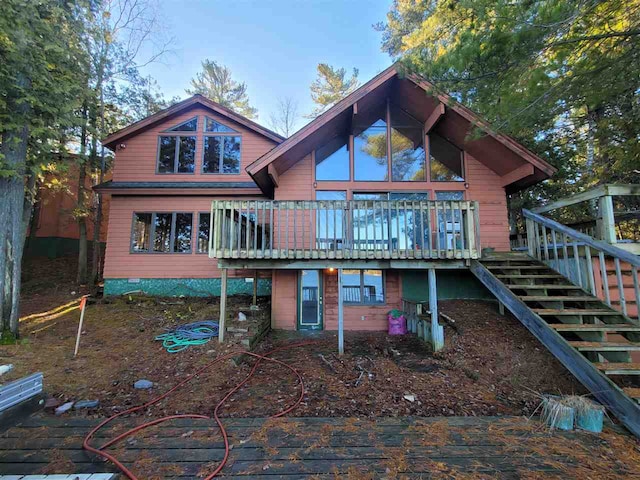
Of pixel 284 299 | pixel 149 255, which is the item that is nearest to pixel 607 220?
pixel 284 299

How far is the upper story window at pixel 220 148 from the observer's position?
398 inches

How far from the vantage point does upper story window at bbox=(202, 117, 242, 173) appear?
1012 cm

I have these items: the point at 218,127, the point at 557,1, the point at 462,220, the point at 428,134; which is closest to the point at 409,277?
the point at 462,220

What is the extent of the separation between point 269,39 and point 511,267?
832 inches

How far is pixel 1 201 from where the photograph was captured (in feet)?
18.4

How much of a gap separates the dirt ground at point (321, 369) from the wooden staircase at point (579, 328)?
736 millimetres

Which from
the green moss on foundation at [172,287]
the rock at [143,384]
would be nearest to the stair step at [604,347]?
the rock at [143,384]

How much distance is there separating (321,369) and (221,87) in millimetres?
24472

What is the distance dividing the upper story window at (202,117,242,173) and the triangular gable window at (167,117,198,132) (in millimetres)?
410

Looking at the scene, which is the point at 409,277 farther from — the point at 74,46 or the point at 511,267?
the point at 74,46

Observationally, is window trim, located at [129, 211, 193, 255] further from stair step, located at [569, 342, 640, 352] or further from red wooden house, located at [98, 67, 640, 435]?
stair step, located at [569, 342, 640, 352]

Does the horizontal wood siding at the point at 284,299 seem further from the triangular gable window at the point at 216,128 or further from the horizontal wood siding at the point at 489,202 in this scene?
the triangular gable window at the point at 216,128

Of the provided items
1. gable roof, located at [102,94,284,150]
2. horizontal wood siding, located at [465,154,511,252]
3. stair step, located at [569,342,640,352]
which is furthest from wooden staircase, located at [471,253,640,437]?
gable roof, located at [102,94,284,150]

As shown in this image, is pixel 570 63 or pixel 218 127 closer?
pixel 570 63
